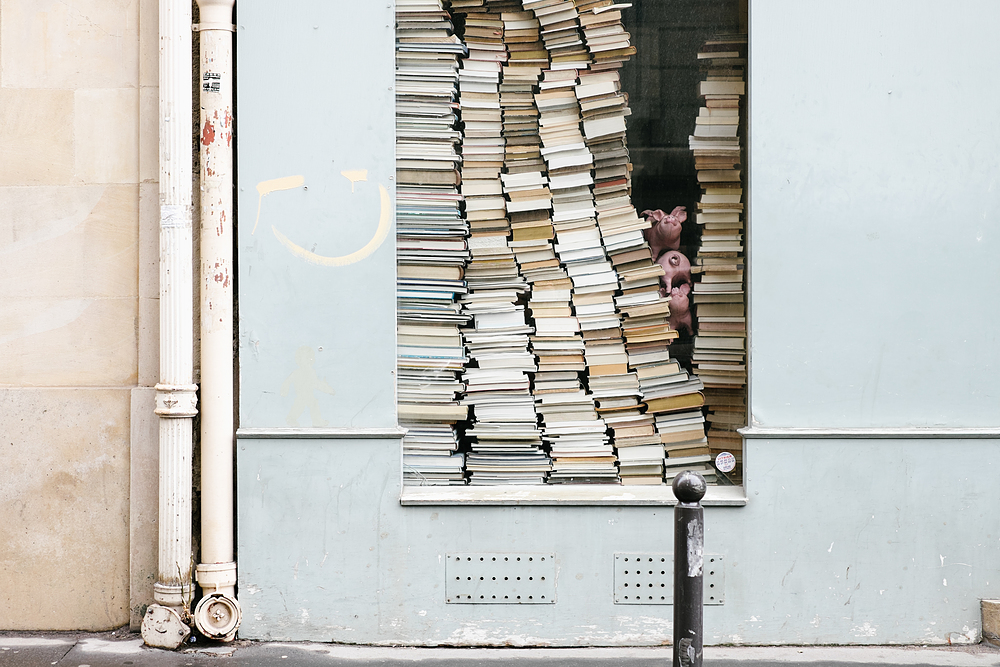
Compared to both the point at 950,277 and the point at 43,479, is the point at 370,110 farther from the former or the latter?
the point at 950,277

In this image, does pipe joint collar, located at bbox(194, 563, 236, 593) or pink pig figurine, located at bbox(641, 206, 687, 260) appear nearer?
pipe joint collar, located at bbox(194, 563, 236, 593)

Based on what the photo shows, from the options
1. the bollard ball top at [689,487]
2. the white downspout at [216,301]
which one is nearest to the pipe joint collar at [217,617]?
the white downspout at [216,301]

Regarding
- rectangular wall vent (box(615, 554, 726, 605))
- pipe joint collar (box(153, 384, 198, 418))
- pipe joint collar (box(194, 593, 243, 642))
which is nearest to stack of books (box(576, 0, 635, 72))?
rectangular wall vent (box(615, 554, 726, 605))

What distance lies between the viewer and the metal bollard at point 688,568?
2801 millimetres

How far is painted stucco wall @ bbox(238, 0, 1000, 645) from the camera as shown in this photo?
13.8ft

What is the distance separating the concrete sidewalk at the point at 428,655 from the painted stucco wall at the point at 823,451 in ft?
0.24

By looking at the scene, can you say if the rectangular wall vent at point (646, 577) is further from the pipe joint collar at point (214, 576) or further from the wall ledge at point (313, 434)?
the pipe joint collar at point (214, 576)

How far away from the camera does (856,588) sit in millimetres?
4191

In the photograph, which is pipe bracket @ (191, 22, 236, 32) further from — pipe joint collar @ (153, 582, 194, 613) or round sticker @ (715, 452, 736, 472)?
round sticker @ (715, 452, 736, 472)

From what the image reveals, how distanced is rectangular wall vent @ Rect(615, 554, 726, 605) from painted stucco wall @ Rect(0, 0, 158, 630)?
7.76ft

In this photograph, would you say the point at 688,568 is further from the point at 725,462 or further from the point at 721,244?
the point at 721,244

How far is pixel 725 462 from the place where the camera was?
447 centimetres

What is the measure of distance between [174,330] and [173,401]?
35cm

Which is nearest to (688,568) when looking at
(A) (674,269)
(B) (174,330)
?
(A) (674,269)
